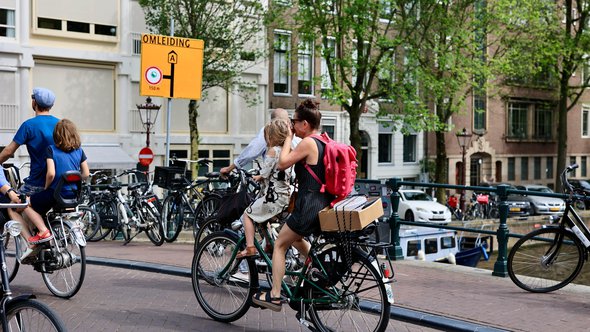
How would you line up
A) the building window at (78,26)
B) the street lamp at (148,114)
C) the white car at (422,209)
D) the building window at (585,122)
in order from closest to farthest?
the street lamp at (148,114) < the building window at (78,26) < the white car at (422,209) < the building window at (585,122)

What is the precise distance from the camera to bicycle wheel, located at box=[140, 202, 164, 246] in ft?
40.9

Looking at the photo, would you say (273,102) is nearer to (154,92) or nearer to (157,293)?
(154,92)

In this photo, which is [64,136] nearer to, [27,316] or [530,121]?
[27,316]

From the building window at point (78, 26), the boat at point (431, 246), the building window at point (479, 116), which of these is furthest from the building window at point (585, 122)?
the building window at point (78, 26)

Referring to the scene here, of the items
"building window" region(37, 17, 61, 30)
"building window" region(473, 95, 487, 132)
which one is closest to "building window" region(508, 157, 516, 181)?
"building window" region(473, 95, 487, 132)

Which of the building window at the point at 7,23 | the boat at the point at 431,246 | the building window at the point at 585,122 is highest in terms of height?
the building window at the point at 7,23

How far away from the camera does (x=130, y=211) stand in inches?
498

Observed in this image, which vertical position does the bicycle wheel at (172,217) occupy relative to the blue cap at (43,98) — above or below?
below

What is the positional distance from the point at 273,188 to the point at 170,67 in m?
8.48

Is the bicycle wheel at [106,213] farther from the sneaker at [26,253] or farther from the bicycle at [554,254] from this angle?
the bicycle at [554,254]

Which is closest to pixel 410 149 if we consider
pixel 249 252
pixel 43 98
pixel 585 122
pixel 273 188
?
pixel 585 122

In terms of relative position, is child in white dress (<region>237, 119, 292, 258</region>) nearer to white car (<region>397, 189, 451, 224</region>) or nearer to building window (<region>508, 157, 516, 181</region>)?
white car (<region>397, 189, 451, 224</region>)

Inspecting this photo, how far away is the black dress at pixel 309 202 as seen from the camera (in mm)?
6113

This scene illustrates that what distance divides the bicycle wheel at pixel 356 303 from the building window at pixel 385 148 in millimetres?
32364
